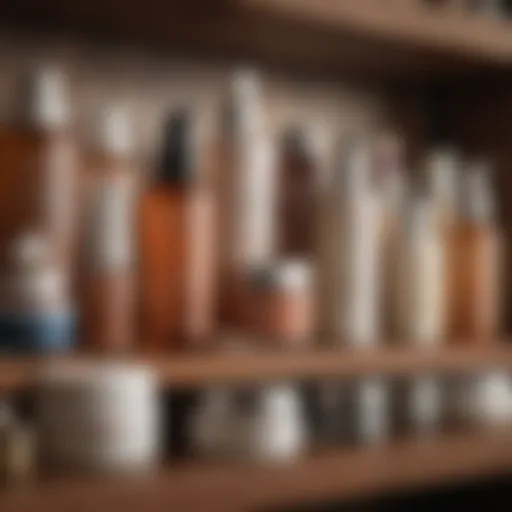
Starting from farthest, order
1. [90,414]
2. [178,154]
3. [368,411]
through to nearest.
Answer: [368,411]
[178,154]
[90,414]

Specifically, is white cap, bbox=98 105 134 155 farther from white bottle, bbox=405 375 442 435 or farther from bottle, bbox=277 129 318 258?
white bottle, bbox=405 375 442 435

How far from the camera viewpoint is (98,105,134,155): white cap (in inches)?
28.7

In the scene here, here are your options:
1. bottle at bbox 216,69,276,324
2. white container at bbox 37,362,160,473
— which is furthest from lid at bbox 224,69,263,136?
white container at bbox 37,362,160,473

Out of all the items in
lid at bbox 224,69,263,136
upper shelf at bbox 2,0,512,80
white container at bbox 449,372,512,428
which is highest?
upper shelf at bbox 2,0,512,80

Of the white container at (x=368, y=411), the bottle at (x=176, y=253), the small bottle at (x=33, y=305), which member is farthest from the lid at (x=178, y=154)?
the white container at (x=368, y=411)

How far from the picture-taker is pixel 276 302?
2.34 ft

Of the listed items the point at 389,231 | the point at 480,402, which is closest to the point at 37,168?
the point at 389,231

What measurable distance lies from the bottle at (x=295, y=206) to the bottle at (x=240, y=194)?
0.03m

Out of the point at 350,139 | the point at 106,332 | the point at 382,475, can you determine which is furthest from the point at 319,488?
the point at 350,139

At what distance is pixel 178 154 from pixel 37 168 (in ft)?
0.29

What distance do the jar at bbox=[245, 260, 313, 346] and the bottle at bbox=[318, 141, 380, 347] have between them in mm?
52

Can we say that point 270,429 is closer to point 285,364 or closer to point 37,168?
point 285,364

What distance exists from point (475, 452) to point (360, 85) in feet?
1.10

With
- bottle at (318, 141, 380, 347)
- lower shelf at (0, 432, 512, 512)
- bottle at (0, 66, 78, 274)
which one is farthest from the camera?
bottle at (318, 141, 380, 347)
